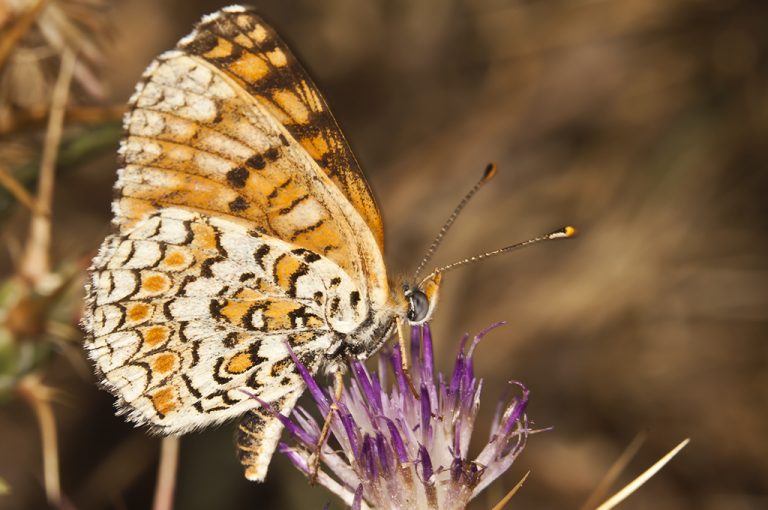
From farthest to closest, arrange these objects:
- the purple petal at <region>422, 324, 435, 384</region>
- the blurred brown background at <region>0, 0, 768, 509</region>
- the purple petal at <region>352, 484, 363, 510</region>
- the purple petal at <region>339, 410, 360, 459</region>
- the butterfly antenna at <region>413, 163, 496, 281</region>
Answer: the blurred brown background at <region>0, 0, 768, 509</region> < the butterfly antenna at <region>413, 163, 496, 281</region> < the purple petal at <region>422, 324, 435, 384</region> < the purple petal at <region>339, 410, 360, 459</region> < the purple petal at <region>352, 484, 363, 510</region>

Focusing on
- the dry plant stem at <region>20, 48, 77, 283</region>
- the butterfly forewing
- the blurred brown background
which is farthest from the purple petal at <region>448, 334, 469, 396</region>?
the blurred brown background

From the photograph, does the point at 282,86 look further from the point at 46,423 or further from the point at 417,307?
the point at 46,423

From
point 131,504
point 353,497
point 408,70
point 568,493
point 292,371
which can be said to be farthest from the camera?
point 408,70

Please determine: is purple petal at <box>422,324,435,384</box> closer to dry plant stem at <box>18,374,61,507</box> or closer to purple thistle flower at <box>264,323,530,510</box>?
purple thistle flower at <box>264,323,530,510</box>

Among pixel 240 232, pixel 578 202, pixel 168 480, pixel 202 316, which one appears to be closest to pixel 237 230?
pixel 240 232

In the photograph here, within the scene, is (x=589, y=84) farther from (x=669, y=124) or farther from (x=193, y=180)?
(x=193, y=180)

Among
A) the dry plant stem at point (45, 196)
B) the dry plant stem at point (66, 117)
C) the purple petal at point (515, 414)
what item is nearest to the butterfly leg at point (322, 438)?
the purple petal at point (515, 414)

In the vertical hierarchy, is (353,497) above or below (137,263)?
below

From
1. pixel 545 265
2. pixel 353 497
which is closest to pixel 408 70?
pixel 545 265
